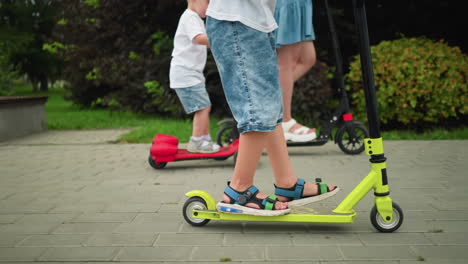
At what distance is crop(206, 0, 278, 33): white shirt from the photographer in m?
2.54

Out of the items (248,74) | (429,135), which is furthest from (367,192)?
(429,135)

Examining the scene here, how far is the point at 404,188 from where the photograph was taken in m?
3.76

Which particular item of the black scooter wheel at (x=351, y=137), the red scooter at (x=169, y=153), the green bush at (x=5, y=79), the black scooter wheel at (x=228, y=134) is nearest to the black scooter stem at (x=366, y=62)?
the red scooter at (x=169, y=153)

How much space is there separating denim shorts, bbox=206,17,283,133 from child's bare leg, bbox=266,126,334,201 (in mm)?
221

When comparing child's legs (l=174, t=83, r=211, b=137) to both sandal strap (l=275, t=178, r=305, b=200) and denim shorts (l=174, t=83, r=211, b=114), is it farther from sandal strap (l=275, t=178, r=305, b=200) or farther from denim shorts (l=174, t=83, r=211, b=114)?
sandal strap (l=275, t=178, r=305, b=200)

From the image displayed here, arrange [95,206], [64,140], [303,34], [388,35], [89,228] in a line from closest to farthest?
[89,228] → [95,206] → [303,34] → [64,140] → [388,35]

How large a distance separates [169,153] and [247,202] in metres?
2.08

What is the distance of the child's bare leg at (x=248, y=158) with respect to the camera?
265cm

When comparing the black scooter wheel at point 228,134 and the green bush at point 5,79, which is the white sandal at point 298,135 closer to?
the black scooter wheel at point 228,134

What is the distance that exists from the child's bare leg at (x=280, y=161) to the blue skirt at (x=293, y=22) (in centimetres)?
235

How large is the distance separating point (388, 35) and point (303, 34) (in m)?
4.45

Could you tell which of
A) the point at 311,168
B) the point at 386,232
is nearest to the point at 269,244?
the point at 386,232

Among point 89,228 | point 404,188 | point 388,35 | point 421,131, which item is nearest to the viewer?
point 89,228

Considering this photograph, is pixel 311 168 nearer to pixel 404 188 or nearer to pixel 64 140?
pixel 404 188
